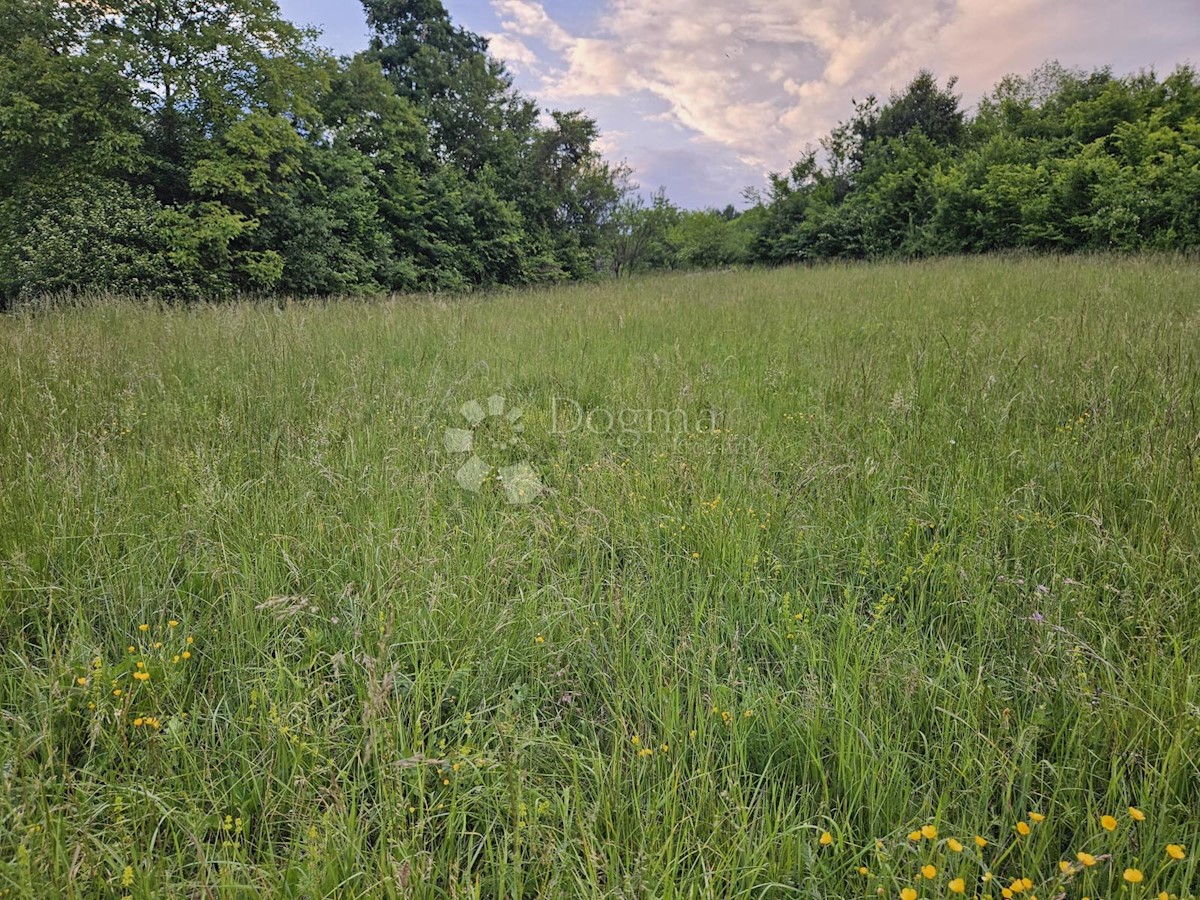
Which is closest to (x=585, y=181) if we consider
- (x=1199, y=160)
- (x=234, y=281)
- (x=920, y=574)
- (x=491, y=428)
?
(x=234, y=281)

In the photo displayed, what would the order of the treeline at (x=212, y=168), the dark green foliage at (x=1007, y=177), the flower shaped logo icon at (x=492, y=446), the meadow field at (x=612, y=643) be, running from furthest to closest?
the dark green foliage at (x=1007, y=177), the treeline at (x=212, y=168), the flower shaped logo icon at (x=492, y=446), the meadow field at (x=612, y=643)

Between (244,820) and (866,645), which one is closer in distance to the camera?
(244,820)

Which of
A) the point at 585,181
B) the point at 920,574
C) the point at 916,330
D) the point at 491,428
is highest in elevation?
the point at 585,181

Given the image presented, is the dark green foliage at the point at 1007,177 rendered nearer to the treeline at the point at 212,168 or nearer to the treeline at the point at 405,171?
the treeline at the point at 405,171

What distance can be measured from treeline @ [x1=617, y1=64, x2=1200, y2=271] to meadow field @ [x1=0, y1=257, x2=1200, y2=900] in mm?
13336

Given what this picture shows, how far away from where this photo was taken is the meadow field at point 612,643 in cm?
108

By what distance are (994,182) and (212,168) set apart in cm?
1947

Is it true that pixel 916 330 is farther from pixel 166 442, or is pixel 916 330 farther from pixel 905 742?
pixel 166 442

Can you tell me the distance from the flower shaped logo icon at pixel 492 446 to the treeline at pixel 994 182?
1532cm

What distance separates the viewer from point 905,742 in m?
1.28

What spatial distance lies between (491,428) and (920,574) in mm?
2446

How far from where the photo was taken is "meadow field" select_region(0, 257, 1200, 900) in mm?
1077

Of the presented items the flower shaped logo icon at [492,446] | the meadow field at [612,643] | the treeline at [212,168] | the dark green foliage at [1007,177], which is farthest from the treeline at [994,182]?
the flower shaped logo icon at [492,446]

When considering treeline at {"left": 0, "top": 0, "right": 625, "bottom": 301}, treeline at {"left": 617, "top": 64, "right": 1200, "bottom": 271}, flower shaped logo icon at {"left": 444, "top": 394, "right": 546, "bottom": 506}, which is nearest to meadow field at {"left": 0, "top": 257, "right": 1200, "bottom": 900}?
flower shaped logo icon at {"left": 444, "top": 394, "right": 546, "bottom": 506}
